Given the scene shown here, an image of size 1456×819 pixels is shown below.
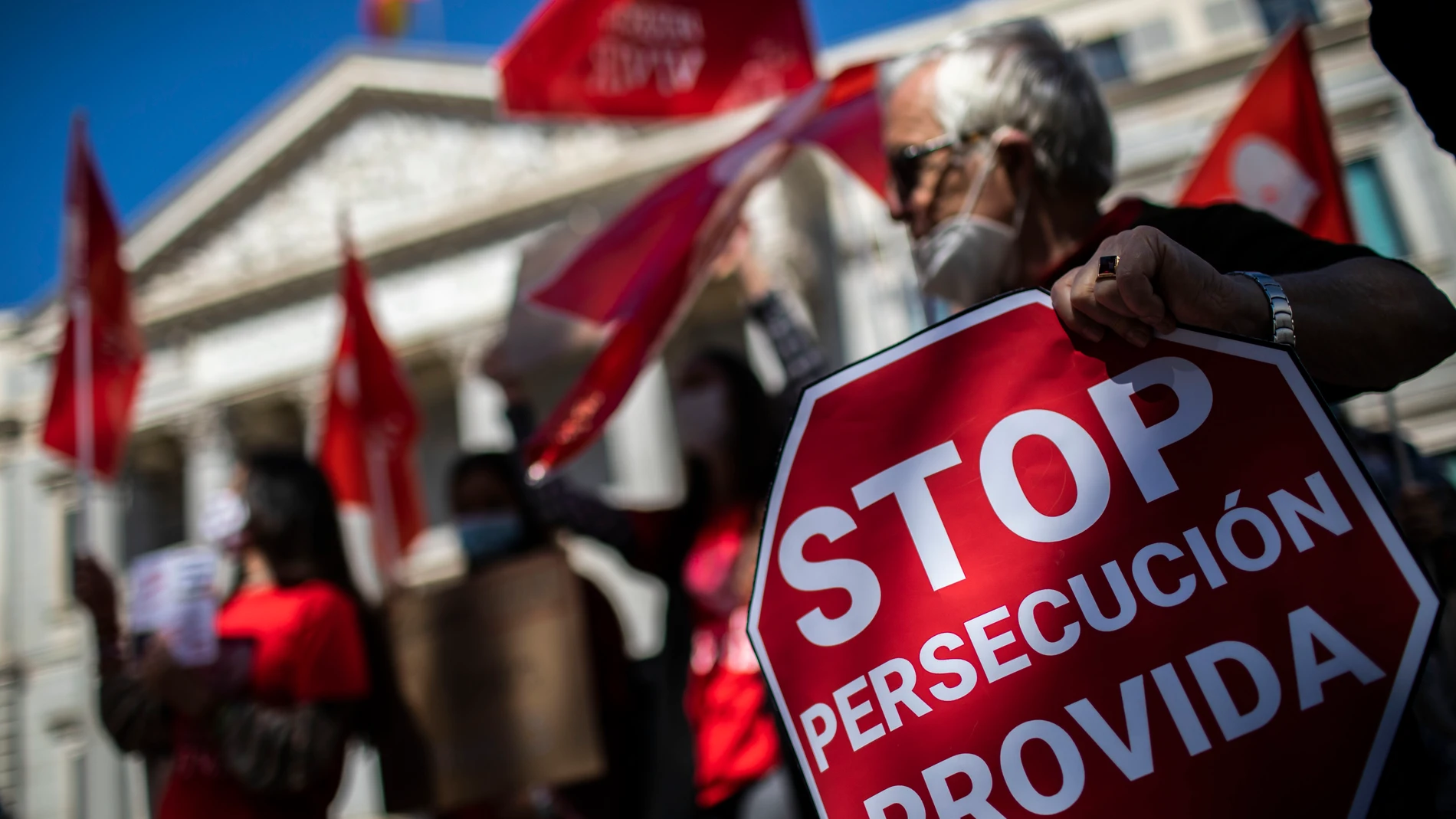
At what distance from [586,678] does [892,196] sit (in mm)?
1897

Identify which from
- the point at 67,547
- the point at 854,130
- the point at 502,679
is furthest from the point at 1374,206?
the point at 67,547

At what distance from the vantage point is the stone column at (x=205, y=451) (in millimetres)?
19656

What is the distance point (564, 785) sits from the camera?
370 centimetres

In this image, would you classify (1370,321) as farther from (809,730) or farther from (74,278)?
(74,278)

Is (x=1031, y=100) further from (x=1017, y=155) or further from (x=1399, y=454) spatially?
(x=1399, y=454)

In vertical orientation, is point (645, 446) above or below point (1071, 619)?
above

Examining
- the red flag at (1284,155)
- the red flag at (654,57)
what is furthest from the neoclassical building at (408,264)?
the red flag at (1284,155)

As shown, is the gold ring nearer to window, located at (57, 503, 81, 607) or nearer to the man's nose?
the man's nose

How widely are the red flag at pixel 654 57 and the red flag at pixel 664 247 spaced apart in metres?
1.00

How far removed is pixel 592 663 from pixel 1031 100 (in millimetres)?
2395

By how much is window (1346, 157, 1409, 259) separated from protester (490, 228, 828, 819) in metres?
11.5

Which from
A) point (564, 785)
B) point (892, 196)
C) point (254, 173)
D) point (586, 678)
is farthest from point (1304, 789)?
point (254, 173)

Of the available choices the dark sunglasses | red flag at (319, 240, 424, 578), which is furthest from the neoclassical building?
the dark sunglasses

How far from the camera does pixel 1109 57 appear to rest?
15508 mm
